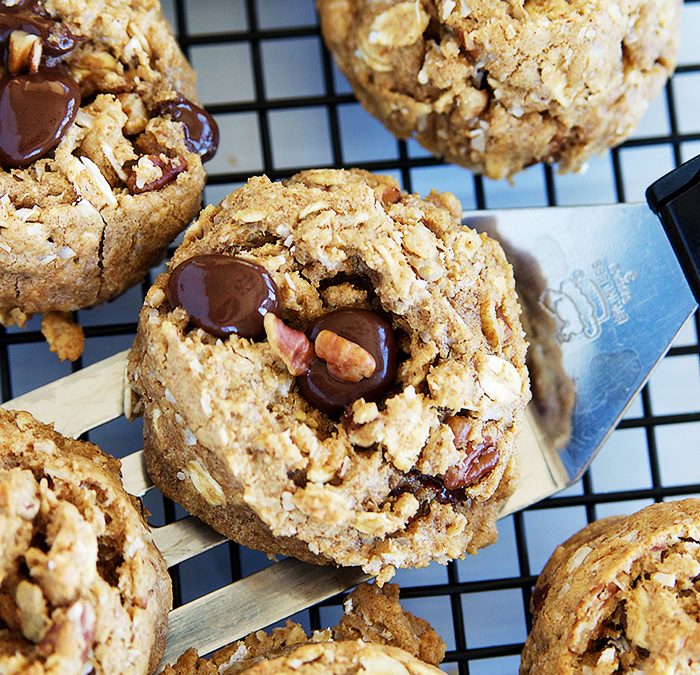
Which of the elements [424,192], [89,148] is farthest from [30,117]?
[424,192]

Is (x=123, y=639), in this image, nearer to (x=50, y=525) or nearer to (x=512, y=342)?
(x=50, y=525)

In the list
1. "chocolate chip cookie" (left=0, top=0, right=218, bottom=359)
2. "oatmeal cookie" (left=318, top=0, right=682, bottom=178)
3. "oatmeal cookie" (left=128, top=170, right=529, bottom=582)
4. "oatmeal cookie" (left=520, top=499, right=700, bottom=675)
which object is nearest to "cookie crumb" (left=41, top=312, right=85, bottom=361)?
"chocolate chip cookie" (left=0, top=0, right=218, bottom=359)

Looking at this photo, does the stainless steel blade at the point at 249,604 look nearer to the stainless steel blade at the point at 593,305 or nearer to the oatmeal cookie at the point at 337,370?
the stainless steel blade at the point at 593,305

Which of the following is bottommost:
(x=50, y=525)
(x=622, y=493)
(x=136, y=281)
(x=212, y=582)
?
(x=212, y=582)

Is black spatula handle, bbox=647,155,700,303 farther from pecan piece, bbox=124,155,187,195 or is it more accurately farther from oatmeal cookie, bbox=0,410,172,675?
oatmeal cookie, bbox=0,410,172,675

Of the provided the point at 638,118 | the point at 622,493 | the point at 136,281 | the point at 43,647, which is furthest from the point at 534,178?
the point at 43,647

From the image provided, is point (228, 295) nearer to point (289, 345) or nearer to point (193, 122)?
point (289, 345)
